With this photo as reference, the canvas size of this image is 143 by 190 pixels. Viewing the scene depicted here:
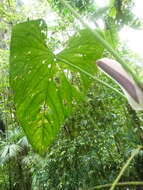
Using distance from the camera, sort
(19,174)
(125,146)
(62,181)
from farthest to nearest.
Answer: (19,174), (62,181), (125,146)

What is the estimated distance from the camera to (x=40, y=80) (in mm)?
979

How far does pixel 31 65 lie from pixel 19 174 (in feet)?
12.5

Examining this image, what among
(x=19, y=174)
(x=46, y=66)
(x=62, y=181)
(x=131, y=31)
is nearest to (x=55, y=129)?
(x=46, y=66)

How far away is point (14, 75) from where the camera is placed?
0.93m

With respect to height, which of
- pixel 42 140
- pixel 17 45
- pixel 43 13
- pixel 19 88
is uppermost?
pixel 43 13

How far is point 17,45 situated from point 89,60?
237 mm

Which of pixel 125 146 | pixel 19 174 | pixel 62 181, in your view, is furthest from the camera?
pixel 19 174

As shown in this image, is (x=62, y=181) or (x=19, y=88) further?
(x=62, y=181)

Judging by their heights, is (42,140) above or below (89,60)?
below

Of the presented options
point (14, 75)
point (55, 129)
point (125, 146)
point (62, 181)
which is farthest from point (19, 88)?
point (62, 181)

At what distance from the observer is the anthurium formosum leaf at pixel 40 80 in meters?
0.92

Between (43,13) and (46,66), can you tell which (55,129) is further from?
(43,13)

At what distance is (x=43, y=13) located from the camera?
466cm

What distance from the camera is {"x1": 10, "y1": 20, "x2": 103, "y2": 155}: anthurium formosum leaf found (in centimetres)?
92
